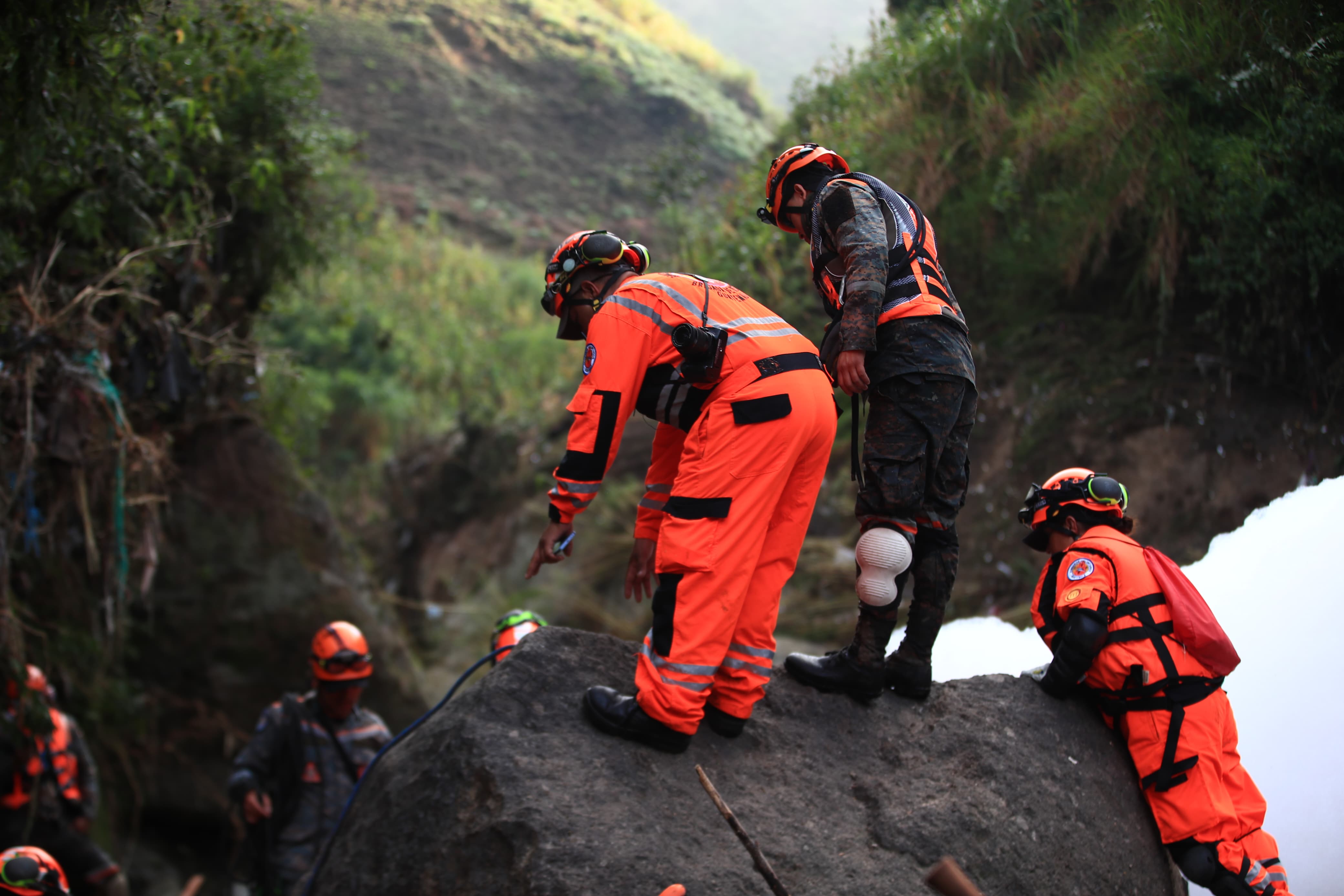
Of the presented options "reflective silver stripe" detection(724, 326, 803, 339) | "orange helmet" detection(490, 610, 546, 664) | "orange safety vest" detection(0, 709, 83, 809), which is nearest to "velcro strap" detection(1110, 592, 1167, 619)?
"reflective silver stripe" detection(724, 326, 803, 339)

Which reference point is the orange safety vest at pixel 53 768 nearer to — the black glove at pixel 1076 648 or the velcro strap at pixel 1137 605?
the black glove at pixel 1076 648

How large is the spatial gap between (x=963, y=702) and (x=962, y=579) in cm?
281

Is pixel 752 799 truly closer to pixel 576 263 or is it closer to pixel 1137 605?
pixel 1137 605

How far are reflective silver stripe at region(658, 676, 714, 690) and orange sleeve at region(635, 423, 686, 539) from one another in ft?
2.07

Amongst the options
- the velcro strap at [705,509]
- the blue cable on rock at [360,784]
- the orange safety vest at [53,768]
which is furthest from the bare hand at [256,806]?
the velcro strap at [705,509]

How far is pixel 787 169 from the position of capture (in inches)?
127

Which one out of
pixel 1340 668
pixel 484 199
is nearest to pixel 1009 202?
pixel 1340 668

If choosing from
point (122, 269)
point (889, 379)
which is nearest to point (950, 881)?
point (889, 379)

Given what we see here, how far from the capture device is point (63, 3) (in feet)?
11.0

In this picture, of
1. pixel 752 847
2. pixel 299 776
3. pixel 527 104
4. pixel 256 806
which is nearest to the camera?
pixel 752 847

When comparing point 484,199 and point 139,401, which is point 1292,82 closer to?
point 139,401

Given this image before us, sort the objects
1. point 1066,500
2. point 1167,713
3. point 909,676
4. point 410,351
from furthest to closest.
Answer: point 410,351, point 1066,500, point 909,676, point 1167,713

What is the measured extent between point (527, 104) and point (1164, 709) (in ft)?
79.0

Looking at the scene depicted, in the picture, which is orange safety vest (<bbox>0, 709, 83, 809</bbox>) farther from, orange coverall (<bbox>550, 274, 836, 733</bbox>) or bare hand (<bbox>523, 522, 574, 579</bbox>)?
orange coverall (<bbox>550, 274, 836, 733</bbox>)
